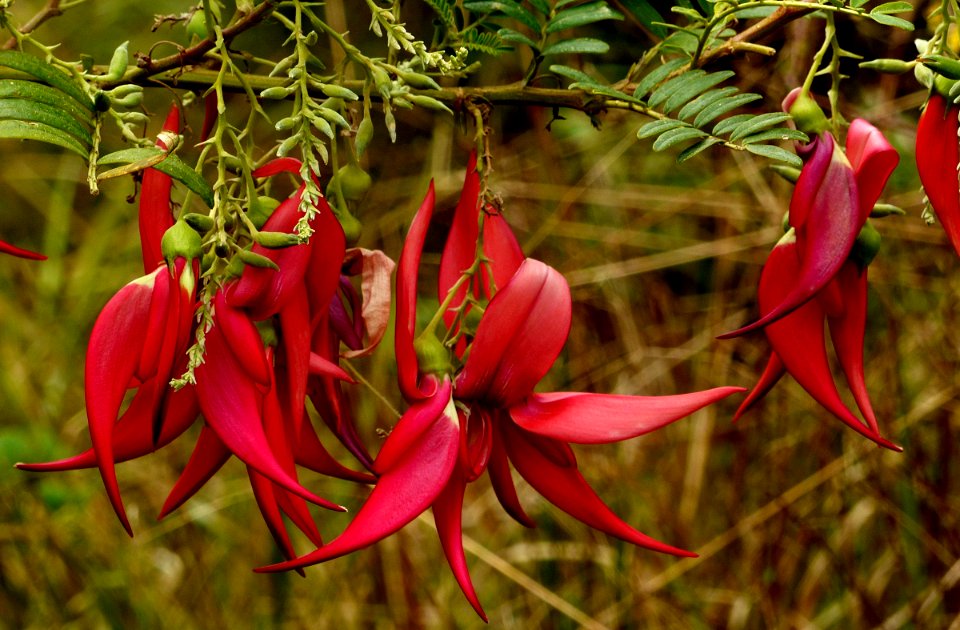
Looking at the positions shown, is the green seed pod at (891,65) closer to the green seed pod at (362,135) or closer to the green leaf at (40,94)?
the green seed pod at (362,135)

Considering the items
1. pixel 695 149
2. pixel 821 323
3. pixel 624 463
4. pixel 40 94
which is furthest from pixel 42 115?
pixel 624 463

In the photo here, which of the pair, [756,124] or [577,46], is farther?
[577,46]

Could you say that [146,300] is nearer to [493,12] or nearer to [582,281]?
[493,12]

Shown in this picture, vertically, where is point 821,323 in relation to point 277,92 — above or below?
below

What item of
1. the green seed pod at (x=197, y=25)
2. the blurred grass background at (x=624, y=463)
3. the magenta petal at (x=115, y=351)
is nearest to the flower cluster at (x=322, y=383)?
the magenta petal at (x=115, y=351)

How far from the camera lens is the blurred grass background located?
1942 mm

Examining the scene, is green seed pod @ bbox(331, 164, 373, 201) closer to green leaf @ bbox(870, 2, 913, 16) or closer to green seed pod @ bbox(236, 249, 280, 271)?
green seed pod @ bbox(236, 249, 280, 271)

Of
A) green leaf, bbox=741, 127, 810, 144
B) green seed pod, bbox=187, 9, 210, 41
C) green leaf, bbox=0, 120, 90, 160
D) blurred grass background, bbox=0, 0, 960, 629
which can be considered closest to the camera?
green leaf, bbox=0, 120, 90, 160

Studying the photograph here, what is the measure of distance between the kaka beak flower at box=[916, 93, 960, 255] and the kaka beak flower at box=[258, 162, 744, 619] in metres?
0.18

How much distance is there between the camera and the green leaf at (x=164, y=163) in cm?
55

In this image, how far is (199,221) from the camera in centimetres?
55

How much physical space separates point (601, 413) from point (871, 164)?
0.66 ft

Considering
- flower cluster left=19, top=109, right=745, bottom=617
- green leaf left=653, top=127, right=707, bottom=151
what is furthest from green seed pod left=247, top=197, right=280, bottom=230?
green leaf left=653, top=127, right=707, bottom=151

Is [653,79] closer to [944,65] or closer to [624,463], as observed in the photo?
[944,65]
